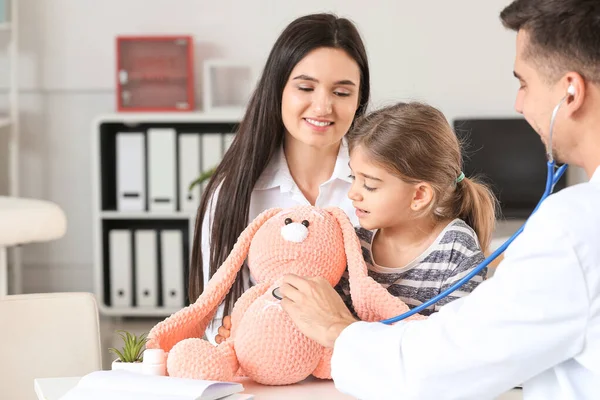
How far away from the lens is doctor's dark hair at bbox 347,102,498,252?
4.99ft

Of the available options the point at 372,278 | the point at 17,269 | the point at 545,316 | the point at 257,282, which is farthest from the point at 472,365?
the point at 17,269

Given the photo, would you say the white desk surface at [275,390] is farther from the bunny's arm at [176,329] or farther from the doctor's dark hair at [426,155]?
the doctor's dark hair at [426,155]

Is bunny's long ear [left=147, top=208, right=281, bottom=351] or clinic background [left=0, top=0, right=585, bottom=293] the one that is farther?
clinic background [left=0, top=0, right=585, bottom=293]

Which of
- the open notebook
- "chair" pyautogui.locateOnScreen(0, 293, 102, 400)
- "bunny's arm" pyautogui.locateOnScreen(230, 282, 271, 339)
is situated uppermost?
"bunny's arm" pyautogui.locateOnScreen(230, 282, 271, 339)

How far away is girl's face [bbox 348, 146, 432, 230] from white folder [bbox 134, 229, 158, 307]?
8.68 ft

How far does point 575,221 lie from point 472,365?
202 mm

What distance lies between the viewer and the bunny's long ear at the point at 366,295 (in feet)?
4.52

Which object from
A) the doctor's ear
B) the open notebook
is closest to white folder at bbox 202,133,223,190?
the open notebook

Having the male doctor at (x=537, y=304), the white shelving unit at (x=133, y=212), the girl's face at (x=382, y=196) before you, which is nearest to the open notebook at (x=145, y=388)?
the male doctor at (x=537, y=304)

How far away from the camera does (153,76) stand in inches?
165

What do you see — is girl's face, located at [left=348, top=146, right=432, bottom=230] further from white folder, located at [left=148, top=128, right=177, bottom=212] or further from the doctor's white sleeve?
white folder, located at [left=148, top=128, right=177, bottom=212]

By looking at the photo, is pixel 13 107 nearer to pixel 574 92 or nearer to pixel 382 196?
pixel 382 196

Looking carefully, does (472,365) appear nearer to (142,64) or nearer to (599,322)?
(599,322)

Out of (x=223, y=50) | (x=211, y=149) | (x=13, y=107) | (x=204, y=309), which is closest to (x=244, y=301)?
(x=204, y=309)
